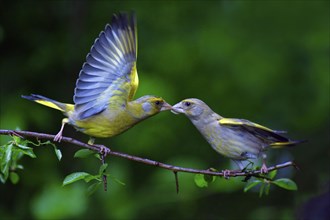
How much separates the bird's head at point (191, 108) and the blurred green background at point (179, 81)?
8.56ft

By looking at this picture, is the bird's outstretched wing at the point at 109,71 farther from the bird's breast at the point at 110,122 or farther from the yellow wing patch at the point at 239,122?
the yellow wing patch at the point at 239,122

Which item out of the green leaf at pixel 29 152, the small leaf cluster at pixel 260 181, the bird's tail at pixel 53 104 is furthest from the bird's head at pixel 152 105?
the green leaf at pixel 29 152

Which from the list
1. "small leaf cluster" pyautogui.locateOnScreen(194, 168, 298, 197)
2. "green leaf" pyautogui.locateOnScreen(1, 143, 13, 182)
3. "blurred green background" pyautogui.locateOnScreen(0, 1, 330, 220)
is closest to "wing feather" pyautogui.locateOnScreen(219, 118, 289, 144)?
"small leaf cluster" pyautogui.locateOnScreen(194, 168, 298, 197)

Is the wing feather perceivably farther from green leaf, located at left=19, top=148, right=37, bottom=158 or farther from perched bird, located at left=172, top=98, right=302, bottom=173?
green leaf, located at left=19, top=148, right=37, bottom=158

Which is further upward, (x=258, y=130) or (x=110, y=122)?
(x=258, y=130)

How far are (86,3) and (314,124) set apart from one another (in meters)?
2.69

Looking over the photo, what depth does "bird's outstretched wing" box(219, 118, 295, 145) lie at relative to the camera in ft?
9.57

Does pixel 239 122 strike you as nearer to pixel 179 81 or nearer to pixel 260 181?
pixel 260 181

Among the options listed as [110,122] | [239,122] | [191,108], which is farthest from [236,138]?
[110,122]

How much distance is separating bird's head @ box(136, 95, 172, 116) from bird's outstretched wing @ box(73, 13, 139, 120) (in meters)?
0.08

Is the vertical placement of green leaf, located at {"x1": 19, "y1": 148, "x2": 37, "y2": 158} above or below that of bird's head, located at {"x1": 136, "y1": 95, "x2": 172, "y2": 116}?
below

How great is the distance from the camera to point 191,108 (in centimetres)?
353

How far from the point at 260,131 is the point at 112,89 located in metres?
0.80

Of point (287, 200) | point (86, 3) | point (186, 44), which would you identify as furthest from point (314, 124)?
point (86, 3)
